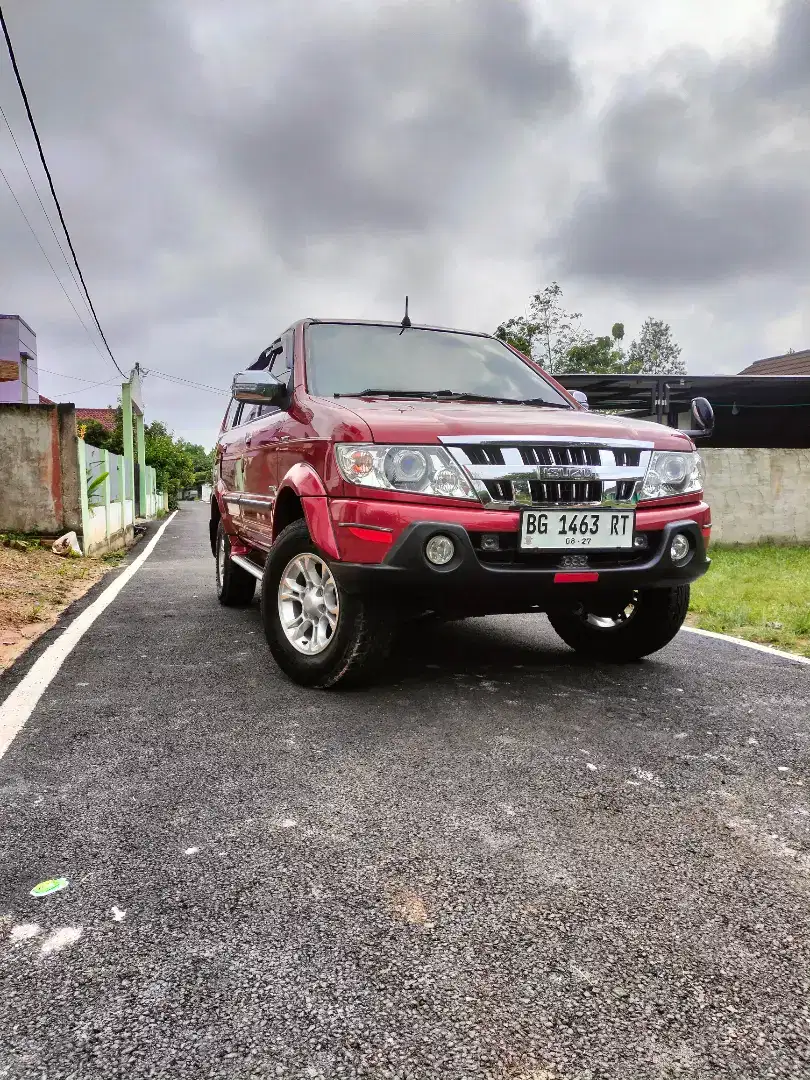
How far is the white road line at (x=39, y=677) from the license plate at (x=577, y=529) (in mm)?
2286

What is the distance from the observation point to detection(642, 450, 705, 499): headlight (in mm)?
3809

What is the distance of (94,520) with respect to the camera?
12523 mm

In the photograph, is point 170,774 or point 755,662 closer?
point 170,774

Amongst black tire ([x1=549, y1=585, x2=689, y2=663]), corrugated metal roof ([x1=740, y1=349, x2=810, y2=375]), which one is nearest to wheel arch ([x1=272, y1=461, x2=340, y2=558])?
black tire ([x1=549, y1=585, x2=689, y2=663])

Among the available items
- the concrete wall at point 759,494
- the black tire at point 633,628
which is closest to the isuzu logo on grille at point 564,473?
the black tire at point 633,628

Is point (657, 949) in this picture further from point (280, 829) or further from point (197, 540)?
point (197, 540)

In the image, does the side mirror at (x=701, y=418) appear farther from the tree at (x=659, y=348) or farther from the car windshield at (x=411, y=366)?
the tree at (x=659, y=348)

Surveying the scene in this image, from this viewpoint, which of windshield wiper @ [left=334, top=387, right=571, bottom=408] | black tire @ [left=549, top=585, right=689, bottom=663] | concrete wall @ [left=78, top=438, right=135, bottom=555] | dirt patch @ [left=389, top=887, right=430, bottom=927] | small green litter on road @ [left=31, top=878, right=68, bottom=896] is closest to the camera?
dirt patch @ [left=389, top=887, right=430, bottom=927]

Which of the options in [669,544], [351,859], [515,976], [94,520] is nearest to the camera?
[515,976]

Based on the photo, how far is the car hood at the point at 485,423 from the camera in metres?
3.52

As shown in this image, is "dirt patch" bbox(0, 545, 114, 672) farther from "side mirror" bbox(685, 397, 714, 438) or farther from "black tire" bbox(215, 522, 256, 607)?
"side mirror" bbox(685, 397, 714, 438)

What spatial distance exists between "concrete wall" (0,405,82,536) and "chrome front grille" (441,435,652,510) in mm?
9553

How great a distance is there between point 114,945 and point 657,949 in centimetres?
122

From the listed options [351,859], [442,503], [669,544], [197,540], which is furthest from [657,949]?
[197,540]
